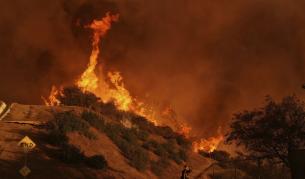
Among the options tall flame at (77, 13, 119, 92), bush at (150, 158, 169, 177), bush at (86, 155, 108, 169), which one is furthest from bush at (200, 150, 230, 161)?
bush at (86, 155, 108, 169)

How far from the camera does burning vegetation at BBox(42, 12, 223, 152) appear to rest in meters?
67.9

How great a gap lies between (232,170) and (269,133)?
22.3 m

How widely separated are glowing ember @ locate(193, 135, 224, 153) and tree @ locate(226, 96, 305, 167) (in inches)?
1295

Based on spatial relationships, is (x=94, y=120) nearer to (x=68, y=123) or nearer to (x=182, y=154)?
(x=68, y=123)

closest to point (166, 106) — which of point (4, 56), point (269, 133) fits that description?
point (4, 56)

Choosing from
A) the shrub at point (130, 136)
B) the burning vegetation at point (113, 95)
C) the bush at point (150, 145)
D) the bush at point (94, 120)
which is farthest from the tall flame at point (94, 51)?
the bush at point (150, 145)

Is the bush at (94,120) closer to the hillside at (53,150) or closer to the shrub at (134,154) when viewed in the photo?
the hillside at (53,150)

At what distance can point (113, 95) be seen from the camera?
6950cm

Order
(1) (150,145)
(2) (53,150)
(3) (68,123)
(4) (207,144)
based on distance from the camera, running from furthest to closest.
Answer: (4) (207,144)
(1) (150,145)
(3) (68,123)
(2) (53,150)

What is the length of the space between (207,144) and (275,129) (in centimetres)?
3957

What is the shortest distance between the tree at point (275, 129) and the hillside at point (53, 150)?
10514 mm

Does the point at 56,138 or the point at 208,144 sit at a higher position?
the point at 208,144

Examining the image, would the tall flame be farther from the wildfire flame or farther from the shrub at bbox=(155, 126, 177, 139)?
the wildfire flame

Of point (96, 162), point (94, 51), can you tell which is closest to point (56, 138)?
point (96, 162)
